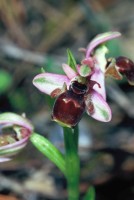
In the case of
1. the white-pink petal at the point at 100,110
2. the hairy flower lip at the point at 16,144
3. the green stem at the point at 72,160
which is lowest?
the green stem at the point at 72,160

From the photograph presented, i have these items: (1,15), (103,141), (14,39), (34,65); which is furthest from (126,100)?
(1,15)

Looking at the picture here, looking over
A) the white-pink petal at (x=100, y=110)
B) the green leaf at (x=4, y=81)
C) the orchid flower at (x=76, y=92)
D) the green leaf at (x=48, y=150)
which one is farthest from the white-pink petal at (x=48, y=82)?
the green leaf at (x=4, y=81)

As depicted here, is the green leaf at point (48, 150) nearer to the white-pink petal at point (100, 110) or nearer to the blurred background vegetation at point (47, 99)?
the blurred background vegetation at point (47, 99)

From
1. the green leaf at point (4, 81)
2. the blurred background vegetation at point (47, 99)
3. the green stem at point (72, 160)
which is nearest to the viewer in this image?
the green stem at point (72, 160)

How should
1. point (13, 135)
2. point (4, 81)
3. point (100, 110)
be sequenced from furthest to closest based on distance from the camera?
point (4, 81) → point (13, 135) → point (100, 110)

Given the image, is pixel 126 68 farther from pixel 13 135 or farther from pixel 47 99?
pixel 13 135

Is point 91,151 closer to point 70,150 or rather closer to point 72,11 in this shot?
point 70,150

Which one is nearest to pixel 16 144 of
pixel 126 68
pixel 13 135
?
pixel 13 135
